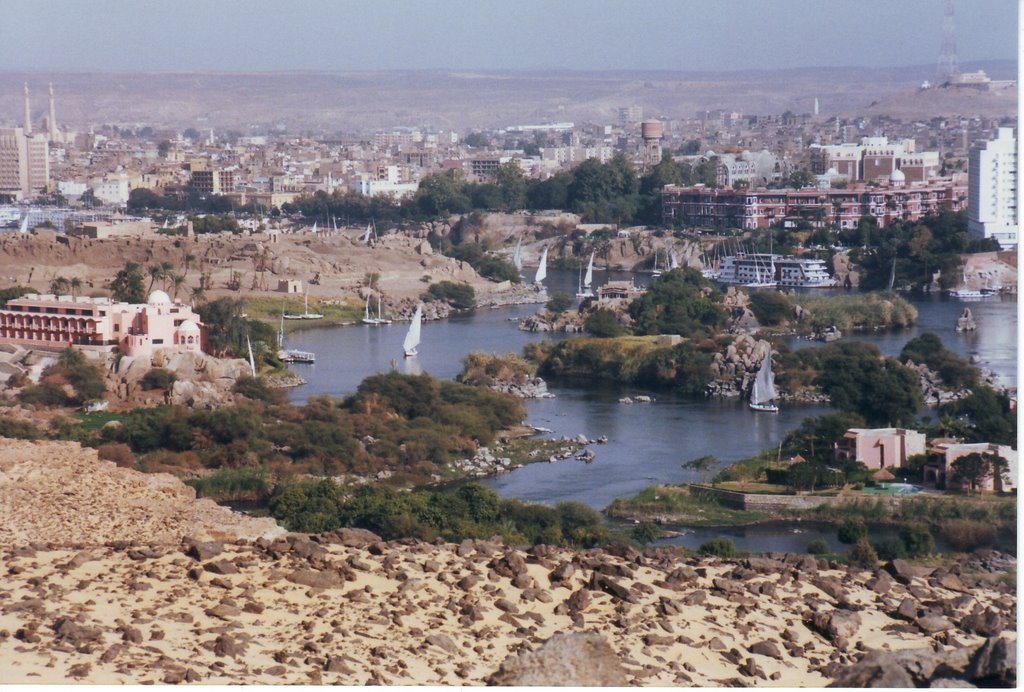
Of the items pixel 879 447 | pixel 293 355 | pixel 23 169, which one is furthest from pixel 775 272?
pixel 23 169

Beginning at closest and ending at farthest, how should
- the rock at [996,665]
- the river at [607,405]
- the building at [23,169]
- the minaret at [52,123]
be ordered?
the rock at [996,665]
the river at [607,405]
the minaret at [52,123]
the building at [23,169]

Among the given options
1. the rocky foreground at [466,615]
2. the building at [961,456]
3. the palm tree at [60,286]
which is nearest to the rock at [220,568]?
the rocky foreground at [466,615]

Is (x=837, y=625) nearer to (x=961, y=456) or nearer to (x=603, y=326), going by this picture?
(x=961, y=456)

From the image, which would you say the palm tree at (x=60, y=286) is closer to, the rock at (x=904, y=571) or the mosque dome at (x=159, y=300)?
the mosque dome at (x=159, y=300)

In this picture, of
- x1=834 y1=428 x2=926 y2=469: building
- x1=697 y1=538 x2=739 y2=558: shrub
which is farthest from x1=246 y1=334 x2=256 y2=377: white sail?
x1=697 y1=538 x2=739 y2=558: shrub

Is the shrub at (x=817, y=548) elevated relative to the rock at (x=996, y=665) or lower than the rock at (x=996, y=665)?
lower

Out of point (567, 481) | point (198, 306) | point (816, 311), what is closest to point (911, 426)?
point (567, 481)

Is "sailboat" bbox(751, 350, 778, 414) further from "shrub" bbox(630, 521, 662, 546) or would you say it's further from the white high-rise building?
the white high-rise building
